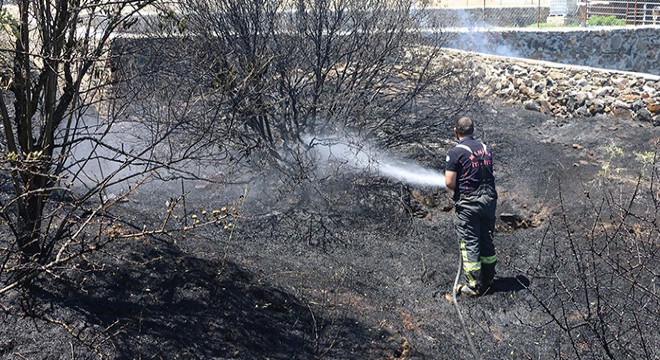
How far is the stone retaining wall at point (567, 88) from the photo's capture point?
12.9 metres

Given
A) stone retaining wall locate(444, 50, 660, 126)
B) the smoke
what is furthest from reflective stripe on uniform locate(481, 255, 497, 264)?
stone retaining wall locate(444, 50, 660, 126)

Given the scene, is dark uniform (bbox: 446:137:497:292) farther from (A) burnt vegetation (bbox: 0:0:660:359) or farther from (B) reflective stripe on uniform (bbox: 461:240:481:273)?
(A) burnt vegetation (bbox: 0:0:660:359)

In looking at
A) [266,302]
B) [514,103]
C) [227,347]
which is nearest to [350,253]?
[266,302]

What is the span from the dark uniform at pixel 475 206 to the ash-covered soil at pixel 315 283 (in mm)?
336

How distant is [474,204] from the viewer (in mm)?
6871

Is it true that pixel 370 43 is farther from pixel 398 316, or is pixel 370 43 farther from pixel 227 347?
pixel 227 347

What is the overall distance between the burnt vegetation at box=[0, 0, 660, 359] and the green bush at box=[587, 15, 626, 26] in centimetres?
1080

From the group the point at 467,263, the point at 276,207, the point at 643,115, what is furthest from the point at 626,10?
the point at 467,263

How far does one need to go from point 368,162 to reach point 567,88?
6348 mm

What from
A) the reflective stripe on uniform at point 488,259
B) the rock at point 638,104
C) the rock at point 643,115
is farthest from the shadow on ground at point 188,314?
the rock at point 638,104

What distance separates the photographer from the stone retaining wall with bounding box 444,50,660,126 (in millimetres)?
12859

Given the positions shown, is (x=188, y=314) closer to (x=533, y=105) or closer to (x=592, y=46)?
(x=533, y=105)

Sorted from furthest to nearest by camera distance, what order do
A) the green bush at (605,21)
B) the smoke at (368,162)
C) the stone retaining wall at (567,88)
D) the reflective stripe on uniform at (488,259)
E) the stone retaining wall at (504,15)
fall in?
the stone retaining wall at (504,15) → the green bush at (605,21) → the stone retaining wall at (567,88) → the smoke at (368,162) → the reflective stripe on uniform at (488,259)

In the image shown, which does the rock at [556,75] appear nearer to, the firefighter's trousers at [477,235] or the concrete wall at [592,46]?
the concrete wall at [592,46]
